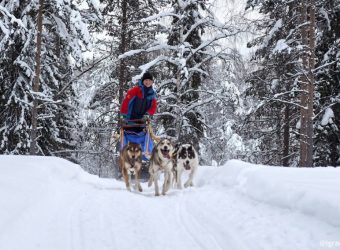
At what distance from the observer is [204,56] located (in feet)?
57.3

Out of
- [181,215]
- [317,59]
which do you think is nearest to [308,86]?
[317,59]

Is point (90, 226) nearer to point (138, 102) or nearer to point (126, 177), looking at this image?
point (126, 177)

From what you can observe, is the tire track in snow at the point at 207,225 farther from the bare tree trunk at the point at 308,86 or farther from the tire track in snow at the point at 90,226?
the bare tree trunk at the point at 308,86

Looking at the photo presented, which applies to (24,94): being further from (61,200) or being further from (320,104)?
(320,104)

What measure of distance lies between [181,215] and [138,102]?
471 cm

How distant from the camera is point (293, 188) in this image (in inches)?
206

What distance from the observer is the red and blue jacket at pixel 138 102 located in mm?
9969

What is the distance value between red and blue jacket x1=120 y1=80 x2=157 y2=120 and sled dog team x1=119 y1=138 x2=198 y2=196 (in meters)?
1.05

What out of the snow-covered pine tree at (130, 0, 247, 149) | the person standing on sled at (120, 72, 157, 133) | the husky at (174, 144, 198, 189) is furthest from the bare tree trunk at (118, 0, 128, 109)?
the husky at (174, 144, 198, 189)

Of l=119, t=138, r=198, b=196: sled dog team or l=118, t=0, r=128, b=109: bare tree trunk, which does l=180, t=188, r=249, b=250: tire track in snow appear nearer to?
l=119, t=138, r=198, b=196: sled dog team

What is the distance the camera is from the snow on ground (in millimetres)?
4332

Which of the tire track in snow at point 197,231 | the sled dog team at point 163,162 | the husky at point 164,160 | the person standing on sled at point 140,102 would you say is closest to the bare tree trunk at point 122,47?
the person standing on sled at point 140,102

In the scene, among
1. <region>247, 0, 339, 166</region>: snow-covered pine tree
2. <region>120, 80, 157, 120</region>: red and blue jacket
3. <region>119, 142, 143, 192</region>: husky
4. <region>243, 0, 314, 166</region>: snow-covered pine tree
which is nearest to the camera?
<region>119, 142, 143, 192</region>: husky

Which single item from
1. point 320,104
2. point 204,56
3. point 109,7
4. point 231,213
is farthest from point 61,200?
point 109,7
